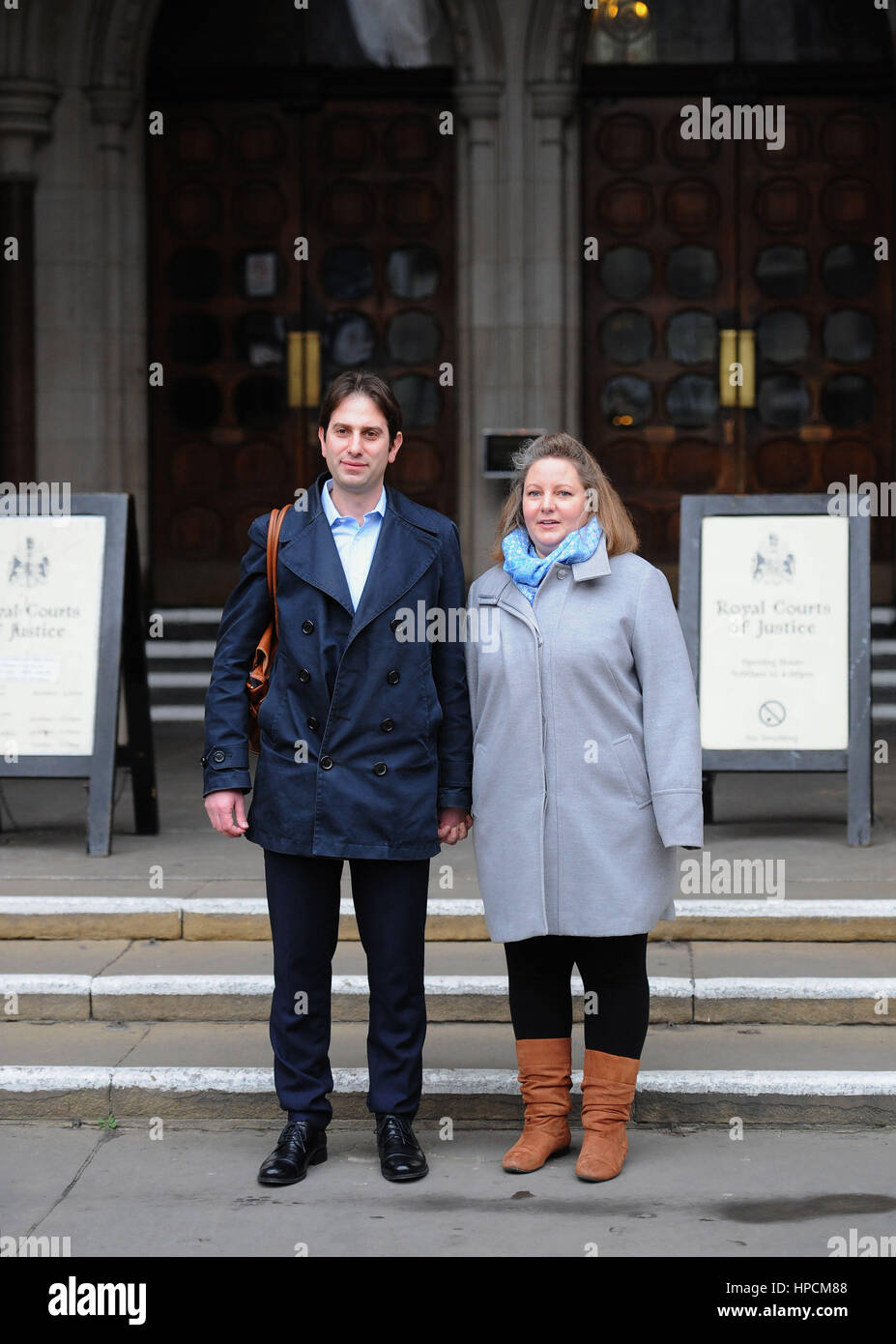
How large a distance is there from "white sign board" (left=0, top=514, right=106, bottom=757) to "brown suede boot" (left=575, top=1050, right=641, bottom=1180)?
10.4 feet

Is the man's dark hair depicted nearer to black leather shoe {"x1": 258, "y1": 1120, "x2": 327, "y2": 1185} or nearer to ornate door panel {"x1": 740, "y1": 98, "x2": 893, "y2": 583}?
black leather shoe {"x1": 258, "y1": 1120, "x2": 327, "y2": 1185}

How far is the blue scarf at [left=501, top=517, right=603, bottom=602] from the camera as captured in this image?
14.6 ft

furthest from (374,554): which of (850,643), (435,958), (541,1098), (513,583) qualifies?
(850,643)

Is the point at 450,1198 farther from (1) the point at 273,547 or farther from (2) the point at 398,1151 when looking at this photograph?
(1) the point at 273,547

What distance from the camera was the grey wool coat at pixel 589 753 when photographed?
4.38m

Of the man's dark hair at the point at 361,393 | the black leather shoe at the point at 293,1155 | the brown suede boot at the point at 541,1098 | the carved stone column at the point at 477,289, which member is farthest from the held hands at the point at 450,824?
the carved stone column at the point at 477,289

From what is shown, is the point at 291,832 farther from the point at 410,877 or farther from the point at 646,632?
the point at 646,632

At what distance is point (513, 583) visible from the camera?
452 centimetres

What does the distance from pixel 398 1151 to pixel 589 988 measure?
0.62 metres

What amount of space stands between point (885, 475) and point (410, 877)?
7591 mm

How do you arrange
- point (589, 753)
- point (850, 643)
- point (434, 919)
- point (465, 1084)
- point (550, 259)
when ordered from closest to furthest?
point (589, 753)
point (465, 1084)
point (434, 919)
point (850, 643)
point (550, 259)

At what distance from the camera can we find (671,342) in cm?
1140

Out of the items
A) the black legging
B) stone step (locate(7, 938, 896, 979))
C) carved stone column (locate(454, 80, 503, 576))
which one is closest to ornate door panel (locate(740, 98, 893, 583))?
carved stone column (locate(454, 80, 503, 576))

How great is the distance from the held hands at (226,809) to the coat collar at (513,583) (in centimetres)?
78
